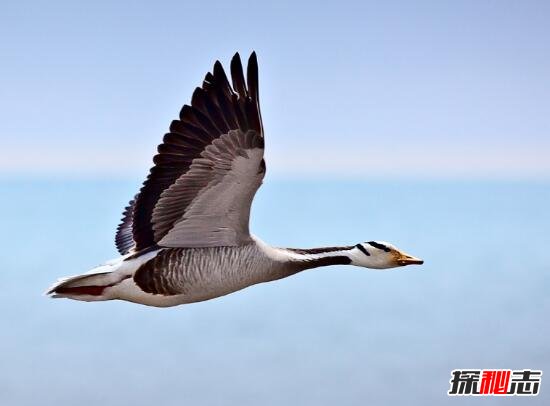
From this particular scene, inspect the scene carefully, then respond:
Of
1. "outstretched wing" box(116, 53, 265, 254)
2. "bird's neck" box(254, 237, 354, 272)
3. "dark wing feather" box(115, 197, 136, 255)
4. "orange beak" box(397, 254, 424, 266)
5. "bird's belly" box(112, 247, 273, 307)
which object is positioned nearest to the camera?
"outstretched wing" box(116, 53, 265, 254)

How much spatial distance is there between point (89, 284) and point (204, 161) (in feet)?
6.08

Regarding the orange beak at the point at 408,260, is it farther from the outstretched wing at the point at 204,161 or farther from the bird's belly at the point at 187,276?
the outstretched wing at the point at 204,161

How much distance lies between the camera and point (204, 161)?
7.39 metres

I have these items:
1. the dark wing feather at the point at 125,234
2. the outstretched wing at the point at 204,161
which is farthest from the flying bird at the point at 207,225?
the dark wing feather at the point at 125,234

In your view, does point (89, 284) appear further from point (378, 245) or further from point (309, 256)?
point (378, 245)

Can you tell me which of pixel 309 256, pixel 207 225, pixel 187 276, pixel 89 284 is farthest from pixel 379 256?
pixel 89 284

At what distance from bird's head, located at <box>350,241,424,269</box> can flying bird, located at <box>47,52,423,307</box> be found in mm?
11

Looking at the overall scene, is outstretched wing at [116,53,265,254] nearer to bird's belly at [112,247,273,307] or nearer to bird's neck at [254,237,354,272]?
bird's belly at [112,247,273,307]

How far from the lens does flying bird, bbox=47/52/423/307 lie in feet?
23.5

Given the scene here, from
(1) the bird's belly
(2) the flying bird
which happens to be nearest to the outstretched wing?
(2) the flying bird

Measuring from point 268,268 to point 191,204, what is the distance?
44.0 inches

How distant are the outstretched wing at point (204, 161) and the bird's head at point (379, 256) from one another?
138 cm

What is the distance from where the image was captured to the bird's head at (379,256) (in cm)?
854

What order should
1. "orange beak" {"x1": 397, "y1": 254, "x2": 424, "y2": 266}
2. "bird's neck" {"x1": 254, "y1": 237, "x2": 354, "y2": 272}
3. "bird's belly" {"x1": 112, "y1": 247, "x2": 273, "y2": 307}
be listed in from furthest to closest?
"orange beak" {"x1": 397, "y1": 254, "x2": 424, "y2": 266} → "bird's neck" {"x1": 254, "y1": 237, "x2": 354, "y2": 272} → "bird's belly" {"x1": 112, "y1": 247, "x2": 273, "y2": 307}
